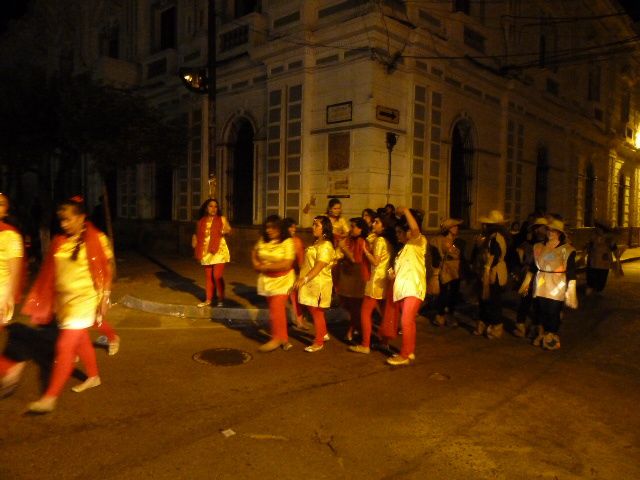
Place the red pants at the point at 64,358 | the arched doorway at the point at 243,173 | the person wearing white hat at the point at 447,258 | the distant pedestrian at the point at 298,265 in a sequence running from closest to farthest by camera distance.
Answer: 1. the red pants at the point at 64,358
2. the distant pedestrian at the point at 298,265
3. the person wearing white hat at the point at 447,258
4. the arched doorway at the point at 243,173

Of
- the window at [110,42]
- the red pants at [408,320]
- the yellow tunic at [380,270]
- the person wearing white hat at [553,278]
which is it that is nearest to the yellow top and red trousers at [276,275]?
the yellow tunic at [380,270]

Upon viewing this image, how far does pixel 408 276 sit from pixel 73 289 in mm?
3154

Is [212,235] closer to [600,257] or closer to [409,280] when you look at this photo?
[409,280]

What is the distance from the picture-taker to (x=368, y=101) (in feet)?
39.3

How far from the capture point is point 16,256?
4.44 meters

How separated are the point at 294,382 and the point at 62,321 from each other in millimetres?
2103

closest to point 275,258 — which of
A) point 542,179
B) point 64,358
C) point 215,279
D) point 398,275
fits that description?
point 398,275

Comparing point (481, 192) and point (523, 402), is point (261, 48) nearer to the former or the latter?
point (481, 192)

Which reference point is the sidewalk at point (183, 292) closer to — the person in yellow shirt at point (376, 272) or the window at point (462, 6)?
the person in yellow shirt at point (376, 272)

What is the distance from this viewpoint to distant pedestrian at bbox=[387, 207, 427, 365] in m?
5.56

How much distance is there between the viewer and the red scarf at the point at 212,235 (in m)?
8.10

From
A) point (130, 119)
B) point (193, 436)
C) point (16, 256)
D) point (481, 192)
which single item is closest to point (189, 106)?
point (130, 119)

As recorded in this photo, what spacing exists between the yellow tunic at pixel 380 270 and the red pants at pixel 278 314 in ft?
3.23

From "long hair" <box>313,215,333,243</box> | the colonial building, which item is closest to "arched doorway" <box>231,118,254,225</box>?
the colonial building
